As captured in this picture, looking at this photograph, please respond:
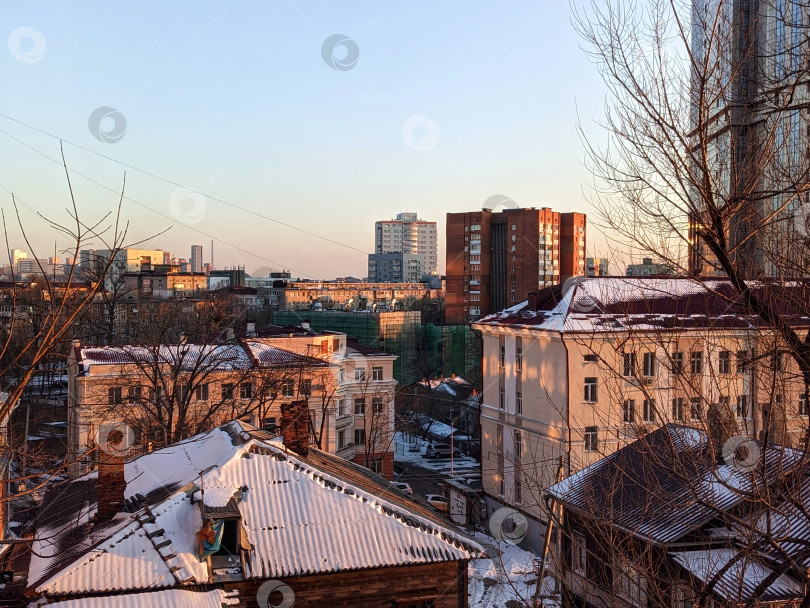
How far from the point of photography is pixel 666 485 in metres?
10.3

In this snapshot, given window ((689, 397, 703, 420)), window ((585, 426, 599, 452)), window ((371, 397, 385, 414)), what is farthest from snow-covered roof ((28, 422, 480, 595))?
window ((371, 397, 385, 414))

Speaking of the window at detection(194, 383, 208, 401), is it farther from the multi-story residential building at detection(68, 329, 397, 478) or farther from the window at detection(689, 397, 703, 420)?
the window at detection(689, 397, 703, 420)

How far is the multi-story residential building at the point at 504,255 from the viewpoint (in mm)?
64438

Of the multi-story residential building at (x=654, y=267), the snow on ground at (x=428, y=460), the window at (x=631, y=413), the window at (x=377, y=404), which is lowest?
the snow on ground at (x=428, y=460)

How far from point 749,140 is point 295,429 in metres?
9.39

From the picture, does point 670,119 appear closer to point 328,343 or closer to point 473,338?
point 328,343

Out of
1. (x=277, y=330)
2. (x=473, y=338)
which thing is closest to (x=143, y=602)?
(x=277, y=330)

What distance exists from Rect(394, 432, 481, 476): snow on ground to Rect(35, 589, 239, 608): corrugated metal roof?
80.6 feet

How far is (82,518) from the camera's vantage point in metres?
10.7

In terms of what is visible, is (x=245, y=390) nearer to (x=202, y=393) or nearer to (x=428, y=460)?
(x=202, y=393)

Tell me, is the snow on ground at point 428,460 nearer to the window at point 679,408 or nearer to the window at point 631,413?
the window at point 679,408
